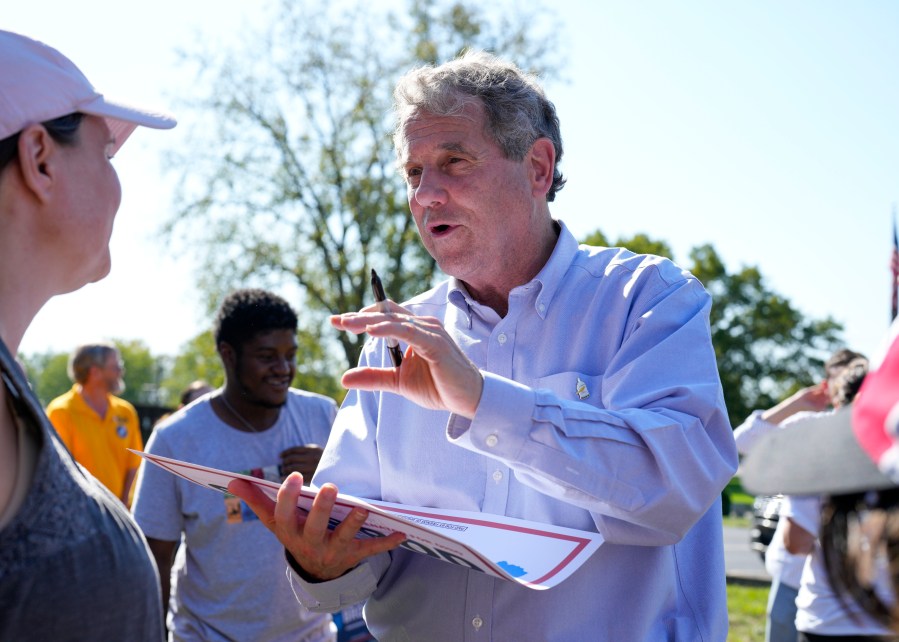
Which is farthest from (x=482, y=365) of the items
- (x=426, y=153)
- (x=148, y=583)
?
(x=148, y=583)

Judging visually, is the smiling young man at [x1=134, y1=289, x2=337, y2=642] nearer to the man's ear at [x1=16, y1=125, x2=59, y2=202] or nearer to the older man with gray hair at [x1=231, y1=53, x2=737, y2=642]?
the older man with gray hair at [x1=231, y1=53, x2=737, y2=642]

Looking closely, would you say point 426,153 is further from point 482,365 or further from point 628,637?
point 628,637

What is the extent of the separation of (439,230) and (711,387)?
91 centimetres

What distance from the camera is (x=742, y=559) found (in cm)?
1697

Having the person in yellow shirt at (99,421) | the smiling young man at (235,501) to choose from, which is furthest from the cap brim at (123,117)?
the person in yellow shirt at (99,421)

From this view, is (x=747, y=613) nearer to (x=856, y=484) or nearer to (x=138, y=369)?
(x=856, y=484)

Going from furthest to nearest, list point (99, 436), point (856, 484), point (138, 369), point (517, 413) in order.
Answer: point (138, 369)
point (99, 436)
point (517, 413)
point (856, 484)

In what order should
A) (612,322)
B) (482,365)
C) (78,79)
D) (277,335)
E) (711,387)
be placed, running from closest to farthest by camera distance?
(78,79) → (711,387) → (612,322) → (482,365) → (277,335)

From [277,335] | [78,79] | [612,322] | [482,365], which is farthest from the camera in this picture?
[277,335]

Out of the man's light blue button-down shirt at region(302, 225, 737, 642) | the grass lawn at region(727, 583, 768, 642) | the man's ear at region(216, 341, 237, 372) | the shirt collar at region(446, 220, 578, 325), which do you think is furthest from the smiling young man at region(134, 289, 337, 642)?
the grass lawn at region(727, 583, 768, 642)

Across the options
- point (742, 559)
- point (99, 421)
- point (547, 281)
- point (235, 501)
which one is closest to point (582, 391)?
point (547, 281)

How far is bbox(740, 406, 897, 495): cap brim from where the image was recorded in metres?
1.00

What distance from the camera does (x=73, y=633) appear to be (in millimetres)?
1489

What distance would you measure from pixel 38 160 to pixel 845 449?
1.35 meters
